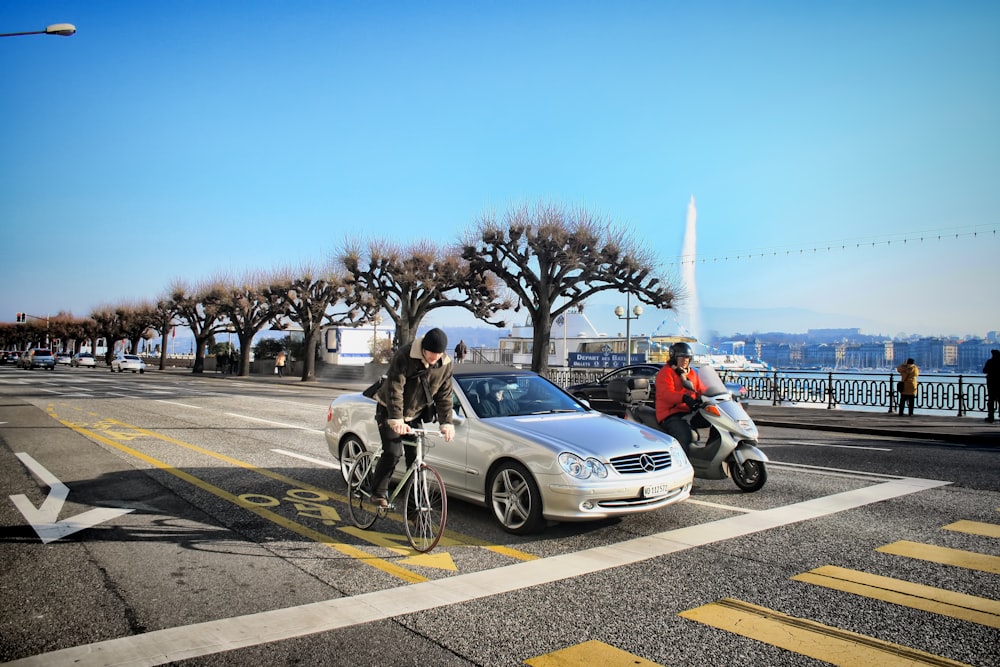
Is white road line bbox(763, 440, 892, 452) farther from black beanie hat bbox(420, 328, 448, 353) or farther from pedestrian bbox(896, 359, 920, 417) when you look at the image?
black beanie hat bbox(420, 328, 448, 353)

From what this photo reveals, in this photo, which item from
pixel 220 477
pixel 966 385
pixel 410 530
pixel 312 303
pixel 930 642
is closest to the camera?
pixel 930 642

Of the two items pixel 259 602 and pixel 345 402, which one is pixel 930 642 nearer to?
pixel 259 602

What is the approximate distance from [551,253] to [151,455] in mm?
22493

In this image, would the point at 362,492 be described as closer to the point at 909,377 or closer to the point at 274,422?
the point at 274,422

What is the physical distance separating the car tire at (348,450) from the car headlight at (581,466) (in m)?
2.79

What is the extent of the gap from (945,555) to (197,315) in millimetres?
65451

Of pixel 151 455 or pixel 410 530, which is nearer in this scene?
pixel 410 530

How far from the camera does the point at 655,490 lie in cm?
594

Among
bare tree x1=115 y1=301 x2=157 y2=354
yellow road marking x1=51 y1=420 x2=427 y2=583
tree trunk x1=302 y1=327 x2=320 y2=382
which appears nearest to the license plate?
yellow road marking x1=51 y1=420 x2=427 y2=583

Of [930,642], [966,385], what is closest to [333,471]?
[930,642]

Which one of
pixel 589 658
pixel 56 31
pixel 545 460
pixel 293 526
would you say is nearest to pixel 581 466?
pixel 545 460

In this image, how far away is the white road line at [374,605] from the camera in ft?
11.6

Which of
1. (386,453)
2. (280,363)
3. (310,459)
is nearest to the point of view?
(386,453)

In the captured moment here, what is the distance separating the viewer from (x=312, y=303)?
47406 mm
